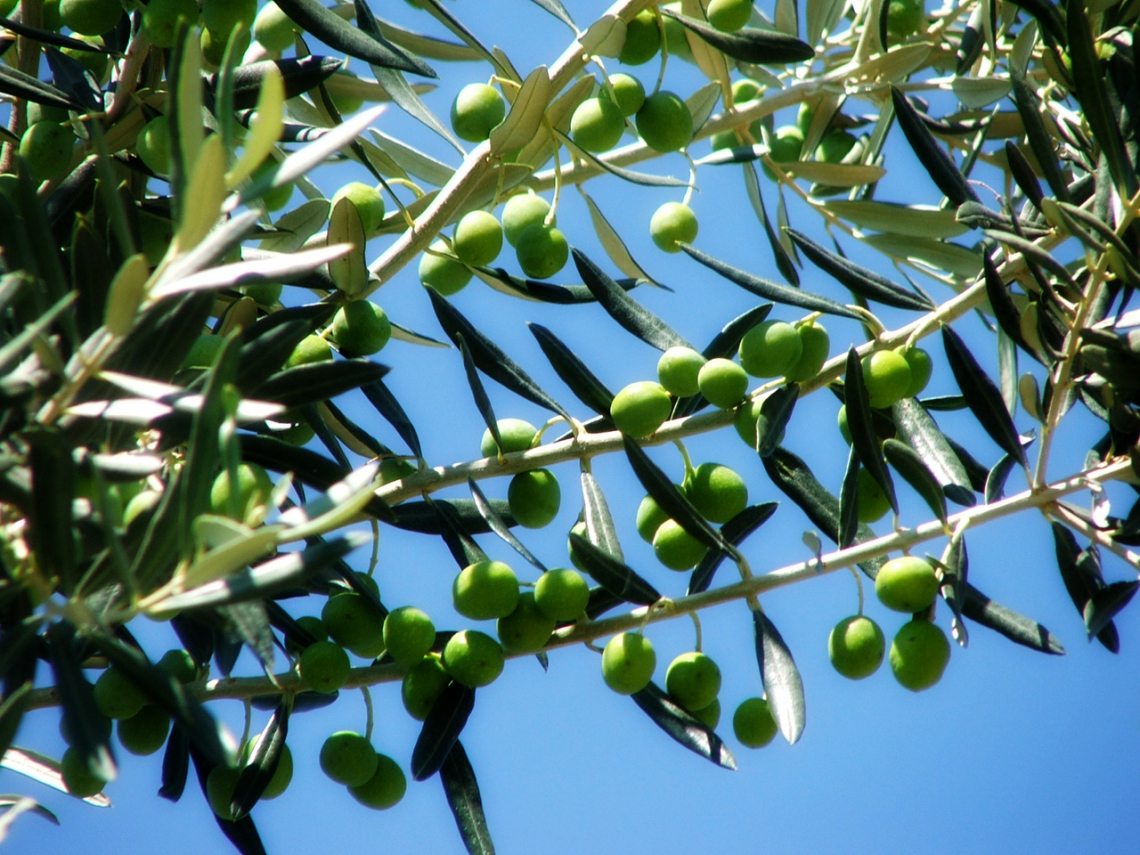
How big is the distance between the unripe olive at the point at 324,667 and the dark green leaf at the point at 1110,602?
3.22 ft

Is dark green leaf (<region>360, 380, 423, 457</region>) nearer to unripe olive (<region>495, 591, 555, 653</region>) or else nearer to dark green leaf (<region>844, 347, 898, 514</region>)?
unripe olive (<region>495, 591, 555, 653</region>)

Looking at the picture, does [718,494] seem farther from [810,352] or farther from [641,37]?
[641,37]

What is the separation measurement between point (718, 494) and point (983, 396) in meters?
0.39

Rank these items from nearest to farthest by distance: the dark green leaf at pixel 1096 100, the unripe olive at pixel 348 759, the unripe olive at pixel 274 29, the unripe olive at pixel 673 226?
the dark green leaf at pixel 1096 100 < the unripe olive at pixel 348 759 < the unripe olive at pixel 274 29 < the unripe olive at pixel 673 226

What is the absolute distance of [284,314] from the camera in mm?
1301

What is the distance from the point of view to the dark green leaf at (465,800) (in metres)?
1.53

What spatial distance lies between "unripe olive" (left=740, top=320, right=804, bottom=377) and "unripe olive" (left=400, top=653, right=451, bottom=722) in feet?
2.03

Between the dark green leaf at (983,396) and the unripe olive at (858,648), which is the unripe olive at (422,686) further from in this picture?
the dark green leaf at (983,396)

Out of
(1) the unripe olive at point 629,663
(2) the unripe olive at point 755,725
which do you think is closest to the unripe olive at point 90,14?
(1) the unripe olive at point 629,663

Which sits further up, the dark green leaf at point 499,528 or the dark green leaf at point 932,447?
the dark green leaf at point 932,447

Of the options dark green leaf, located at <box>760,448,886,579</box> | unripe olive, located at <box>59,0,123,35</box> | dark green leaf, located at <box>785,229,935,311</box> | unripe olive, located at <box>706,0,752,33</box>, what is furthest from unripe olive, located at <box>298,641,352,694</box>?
unripe olive, located at <box>706,0,752,33</box>

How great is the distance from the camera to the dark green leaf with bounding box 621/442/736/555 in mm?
1451

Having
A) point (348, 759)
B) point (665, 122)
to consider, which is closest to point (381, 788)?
point (348, 759)

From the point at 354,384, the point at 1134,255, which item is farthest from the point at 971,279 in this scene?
the point at 354,384
